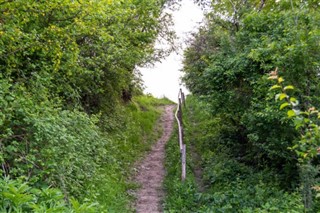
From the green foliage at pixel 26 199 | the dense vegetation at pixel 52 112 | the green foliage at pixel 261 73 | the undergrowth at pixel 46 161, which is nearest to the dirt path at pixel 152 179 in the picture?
the dense vegetation at pixel 52 112

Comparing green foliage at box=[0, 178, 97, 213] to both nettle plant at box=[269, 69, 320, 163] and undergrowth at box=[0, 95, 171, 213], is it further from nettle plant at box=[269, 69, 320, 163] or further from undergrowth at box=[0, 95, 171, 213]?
nettle plant at box=[269, 69, 320, 163]

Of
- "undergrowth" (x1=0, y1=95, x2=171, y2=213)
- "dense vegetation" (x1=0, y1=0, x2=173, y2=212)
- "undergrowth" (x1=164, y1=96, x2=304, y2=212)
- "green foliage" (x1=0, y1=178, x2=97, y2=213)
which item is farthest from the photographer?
"undergrowth" (x1=164, y1=96, x2=304, y2=212)

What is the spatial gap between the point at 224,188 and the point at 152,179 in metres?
2.52

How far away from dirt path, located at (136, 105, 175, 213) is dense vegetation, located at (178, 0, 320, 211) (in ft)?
4.70

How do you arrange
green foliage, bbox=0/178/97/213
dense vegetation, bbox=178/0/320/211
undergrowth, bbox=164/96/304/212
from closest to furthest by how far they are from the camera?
1. green foliage, bbox=0/178/97/213
2. dense vegetation, bbox=178/0/320/211
3. undergrowth, bbox=164/96/304/212

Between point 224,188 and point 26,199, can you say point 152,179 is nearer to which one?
point 224,188

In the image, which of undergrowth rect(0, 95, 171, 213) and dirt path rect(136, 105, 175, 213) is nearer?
undergrowth rect(0, 95, 171, 213)

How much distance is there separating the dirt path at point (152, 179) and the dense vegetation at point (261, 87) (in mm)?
1432

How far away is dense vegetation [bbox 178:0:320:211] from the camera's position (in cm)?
566

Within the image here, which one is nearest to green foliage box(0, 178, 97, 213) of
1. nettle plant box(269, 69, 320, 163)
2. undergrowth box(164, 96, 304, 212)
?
nettle plant box(269, 69, 320, 163)

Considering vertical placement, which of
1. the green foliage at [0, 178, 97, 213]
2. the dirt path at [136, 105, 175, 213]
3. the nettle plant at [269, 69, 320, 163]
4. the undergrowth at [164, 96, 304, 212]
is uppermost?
the nettle plant at [269, 69, 320, 163]

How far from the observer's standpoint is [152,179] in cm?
922

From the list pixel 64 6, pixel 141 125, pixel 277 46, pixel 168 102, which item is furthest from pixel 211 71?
pixel 168 102

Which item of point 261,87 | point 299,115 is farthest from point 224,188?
point 299,115
